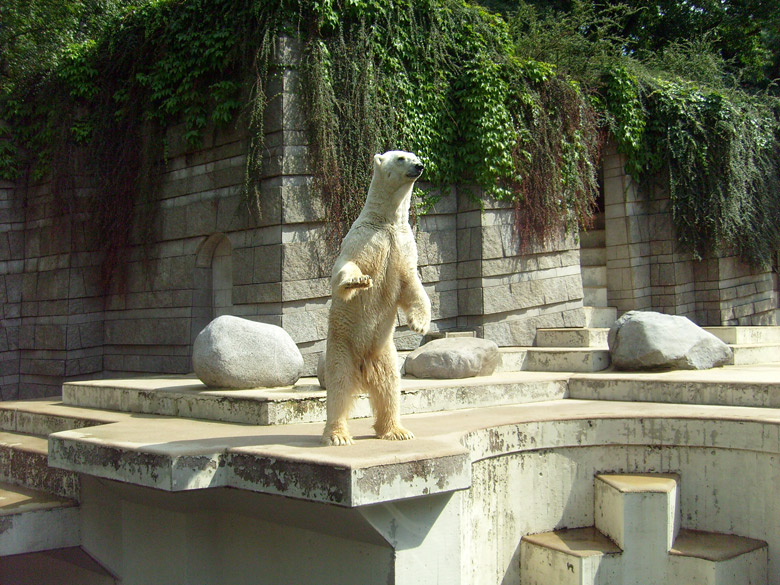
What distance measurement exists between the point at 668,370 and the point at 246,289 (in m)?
4.50

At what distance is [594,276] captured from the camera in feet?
36.6

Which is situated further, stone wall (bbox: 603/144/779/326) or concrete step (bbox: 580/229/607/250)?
concrete step (bbox: 580/229/607/250)

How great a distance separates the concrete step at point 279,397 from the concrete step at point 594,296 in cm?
355

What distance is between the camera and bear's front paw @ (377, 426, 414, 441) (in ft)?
14.5

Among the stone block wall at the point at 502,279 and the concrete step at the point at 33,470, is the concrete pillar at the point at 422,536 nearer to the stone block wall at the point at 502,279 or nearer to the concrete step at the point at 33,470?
the concrete step at the point at 33,470

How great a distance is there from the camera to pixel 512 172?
31.0ft

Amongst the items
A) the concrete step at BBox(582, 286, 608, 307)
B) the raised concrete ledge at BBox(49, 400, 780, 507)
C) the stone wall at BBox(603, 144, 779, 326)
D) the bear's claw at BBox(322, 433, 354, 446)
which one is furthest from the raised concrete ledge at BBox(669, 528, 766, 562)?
the stone wall at BBox(603, 144, 779, 326)

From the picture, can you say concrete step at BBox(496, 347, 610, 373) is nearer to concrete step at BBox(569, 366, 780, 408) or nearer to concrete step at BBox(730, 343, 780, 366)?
concrete step at BBox(569, 366, 780, 408)

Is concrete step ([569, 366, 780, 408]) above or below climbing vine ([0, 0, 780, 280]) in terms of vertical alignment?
below

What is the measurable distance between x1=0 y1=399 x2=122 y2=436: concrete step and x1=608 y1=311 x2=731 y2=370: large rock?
480cm

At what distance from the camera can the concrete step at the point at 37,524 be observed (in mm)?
5219

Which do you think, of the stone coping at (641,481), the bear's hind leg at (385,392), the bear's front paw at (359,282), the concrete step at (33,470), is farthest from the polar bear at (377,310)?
the concrete step at (33,470)

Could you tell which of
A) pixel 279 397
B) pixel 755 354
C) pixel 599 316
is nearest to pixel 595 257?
pixel 599 316

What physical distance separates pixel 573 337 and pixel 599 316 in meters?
1.70
